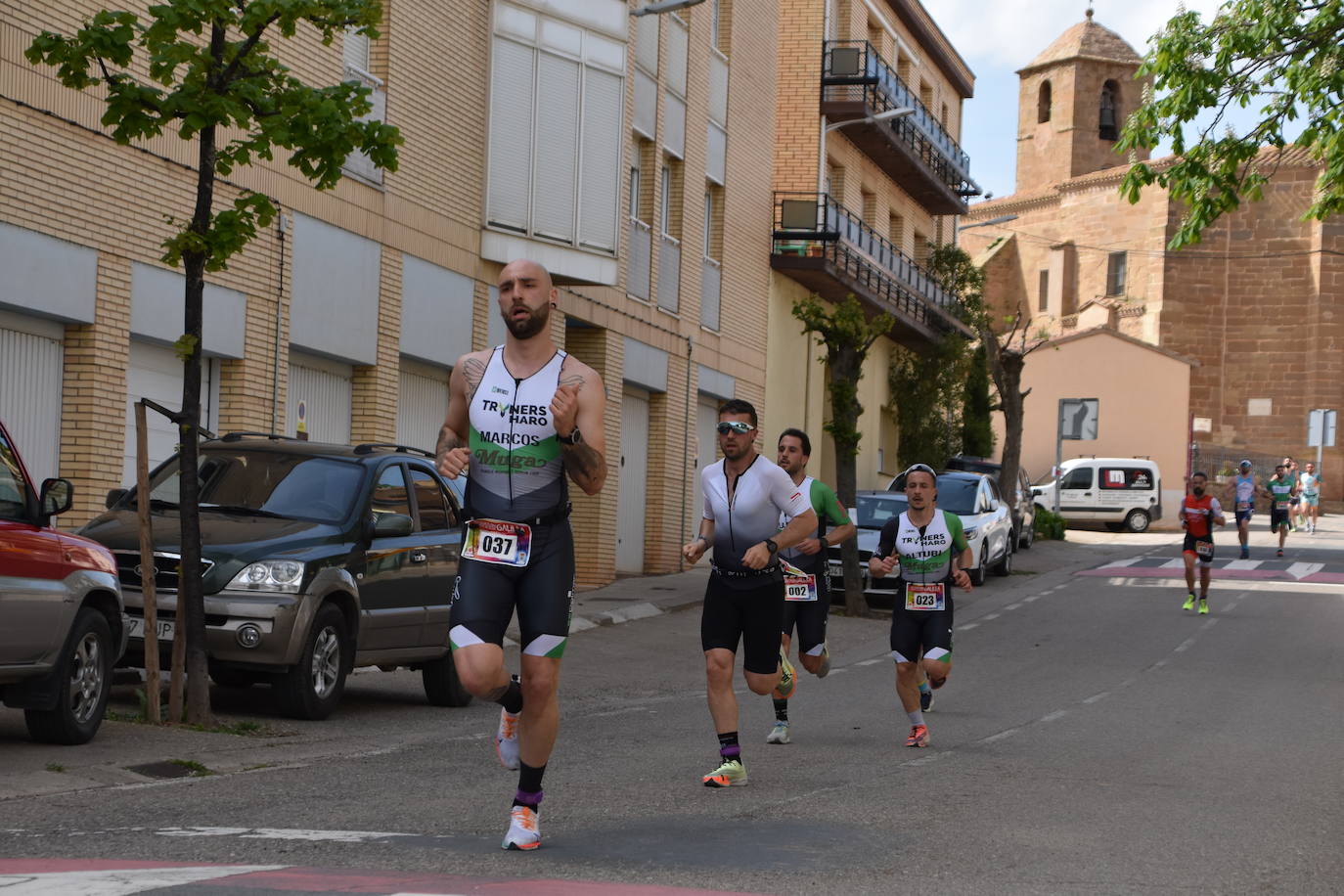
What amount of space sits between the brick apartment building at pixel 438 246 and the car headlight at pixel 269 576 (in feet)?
13.5

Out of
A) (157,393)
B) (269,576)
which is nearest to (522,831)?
(269,576)

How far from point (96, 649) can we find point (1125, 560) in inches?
1149

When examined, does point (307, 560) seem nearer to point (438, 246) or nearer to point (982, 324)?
point (438, 246)

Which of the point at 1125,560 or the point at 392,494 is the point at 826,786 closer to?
the point at 392,494

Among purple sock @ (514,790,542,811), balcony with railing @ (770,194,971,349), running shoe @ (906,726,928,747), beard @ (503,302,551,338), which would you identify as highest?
balcony with railing @ (770,194,971,349)

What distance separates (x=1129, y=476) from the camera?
5169 centimetres

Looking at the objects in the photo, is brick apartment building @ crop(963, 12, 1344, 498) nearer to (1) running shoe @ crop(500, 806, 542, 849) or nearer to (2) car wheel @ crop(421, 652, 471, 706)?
(2) car wheel @ crop(421, 652, 471, 706)

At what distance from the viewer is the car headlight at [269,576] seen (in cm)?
1178

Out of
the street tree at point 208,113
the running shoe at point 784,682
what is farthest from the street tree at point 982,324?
the street tree at point 208,113

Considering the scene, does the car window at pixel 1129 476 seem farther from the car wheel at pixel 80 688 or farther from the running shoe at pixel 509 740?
the running shoe at pixel 509 740

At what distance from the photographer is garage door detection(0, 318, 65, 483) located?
1505 centimetres

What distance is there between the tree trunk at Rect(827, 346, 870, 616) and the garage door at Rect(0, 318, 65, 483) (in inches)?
452

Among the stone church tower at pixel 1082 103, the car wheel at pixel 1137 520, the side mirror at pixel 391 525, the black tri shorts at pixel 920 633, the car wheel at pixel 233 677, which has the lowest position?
the car wheel at pixel 1137 520

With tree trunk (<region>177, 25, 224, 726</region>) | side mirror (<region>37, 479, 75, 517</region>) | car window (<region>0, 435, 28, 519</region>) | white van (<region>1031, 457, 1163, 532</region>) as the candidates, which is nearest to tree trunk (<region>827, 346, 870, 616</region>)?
tree trunk (<region>177, 25, 224, 726</region>)
